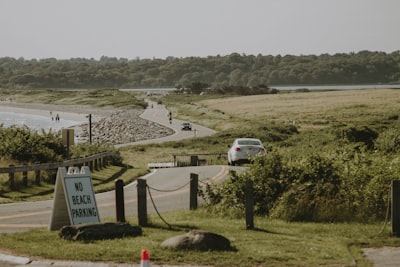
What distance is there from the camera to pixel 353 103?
13925 cm

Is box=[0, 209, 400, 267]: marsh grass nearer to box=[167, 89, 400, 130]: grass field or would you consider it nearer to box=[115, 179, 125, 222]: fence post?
box=[115, 179, 125, 222]: fence post

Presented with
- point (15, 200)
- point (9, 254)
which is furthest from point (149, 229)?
point (15, 200)

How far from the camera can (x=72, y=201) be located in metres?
16.0

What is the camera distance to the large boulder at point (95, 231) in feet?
47.6

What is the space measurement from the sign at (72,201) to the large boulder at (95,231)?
108 cm

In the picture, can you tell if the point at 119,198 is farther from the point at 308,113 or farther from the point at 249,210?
the point at 308,113

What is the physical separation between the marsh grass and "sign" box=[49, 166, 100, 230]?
0.42 meters

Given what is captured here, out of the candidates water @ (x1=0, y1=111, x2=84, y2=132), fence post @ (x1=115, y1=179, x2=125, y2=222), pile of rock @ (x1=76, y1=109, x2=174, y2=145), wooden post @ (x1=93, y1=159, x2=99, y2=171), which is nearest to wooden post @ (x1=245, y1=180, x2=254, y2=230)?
fence post @ (x1=115, y1=179, x2=125, y2=222)

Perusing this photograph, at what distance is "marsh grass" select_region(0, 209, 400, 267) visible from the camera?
43.1 feet

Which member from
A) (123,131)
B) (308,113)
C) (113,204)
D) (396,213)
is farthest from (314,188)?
(308,113)

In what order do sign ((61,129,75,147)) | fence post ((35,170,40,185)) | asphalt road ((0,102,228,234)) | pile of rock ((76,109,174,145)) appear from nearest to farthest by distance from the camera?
asphalt road ((0,102,228,234)), fence post ((35,170,40,185)), sign ((61,129,75,147)), pile of rock ((76,109,174,145))

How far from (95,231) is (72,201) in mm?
1557

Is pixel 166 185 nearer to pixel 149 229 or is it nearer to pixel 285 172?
pixel 285 172

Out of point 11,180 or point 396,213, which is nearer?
point 396,213
